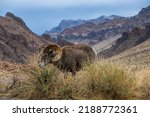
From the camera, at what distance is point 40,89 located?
1129cm

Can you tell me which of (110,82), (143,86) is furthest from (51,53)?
(143,86)

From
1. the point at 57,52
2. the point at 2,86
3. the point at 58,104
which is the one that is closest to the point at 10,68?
the point at 57,52

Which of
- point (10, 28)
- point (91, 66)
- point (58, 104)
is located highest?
point (10, 28)

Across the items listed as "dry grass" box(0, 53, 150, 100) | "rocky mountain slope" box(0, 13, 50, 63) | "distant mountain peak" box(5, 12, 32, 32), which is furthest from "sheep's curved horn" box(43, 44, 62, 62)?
"distant mountain peak" box(5, 12, 32, 32)

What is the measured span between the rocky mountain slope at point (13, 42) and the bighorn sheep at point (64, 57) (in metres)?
44.5

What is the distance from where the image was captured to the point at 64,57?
14805 mm

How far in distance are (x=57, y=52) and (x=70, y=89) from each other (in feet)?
10.8

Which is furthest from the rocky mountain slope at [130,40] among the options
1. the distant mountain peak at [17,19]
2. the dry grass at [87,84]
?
the dry grass at [87,84]

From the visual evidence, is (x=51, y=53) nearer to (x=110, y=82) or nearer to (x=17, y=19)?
(x=110, y=82)

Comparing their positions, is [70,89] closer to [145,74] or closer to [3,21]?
[145,74]

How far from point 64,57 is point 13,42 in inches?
2572

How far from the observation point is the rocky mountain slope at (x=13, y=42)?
68188 millimetres

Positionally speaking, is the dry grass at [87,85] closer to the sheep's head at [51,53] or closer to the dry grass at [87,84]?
the dry grass at [87,84]

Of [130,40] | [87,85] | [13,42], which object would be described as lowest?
[87,85]
